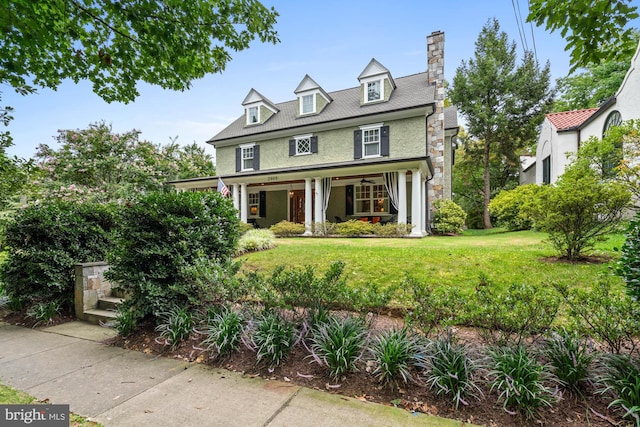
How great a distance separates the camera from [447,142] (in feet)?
58.3

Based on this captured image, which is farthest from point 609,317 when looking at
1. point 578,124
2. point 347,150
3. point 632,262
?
point 578,124

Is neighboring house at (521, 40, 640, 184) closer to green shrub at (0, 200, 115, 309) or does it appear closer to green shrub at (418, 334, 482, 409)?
green shrub at (418, 334, 482, 409)

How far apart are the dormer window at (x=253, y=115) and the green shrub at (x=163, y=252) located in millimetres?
15069

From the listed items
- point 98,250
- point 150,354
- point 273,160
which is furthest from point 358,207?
point 150,354

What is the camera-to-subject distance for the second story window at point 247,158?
57.5ft

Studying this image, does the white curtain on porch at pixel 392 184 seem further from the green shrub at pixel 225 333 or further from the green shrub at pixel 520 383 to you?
the green shrub at pixel 520 383

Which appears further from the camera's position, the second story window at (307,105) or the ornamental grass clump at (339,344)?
the second story window at (307,105)

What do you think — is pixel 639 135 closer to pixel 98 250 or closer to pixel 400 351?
pixel 400 351

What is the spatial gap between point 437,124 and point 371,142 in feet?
12.9

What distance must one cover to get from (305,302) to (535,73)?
2298 cm

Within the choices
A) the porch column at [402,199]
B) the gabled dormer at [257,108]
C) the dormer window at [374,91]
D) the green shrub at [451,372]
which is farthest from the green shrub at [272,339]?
the gabled dormer at [257,108]

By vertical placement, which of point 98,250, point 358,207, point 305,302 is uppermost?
point 358,207
